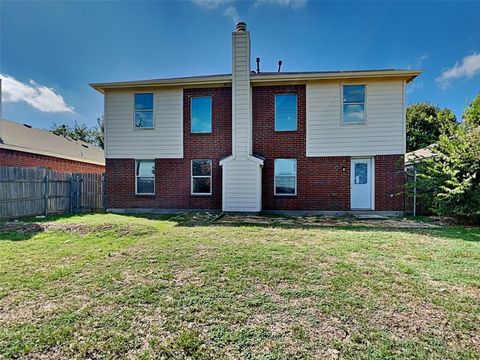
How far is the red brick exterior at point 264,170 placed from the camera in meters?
10.4

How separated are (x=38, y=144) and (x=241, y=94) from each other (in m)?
13.7

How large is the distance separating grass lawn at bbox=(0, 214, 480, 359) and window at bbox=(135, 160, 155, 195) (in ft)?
20.0

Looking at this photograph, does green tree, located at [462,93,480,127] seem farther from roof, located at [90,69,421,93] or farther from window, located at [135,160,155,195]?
window, located at [135,160,155,195]

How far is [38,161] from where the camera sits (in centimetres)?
1546

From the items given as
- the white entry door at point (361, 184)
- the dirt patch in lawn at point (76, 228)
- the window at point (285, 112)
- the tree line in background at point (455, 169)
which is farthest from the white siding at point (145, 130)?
the tree line in background at point (455, 169)

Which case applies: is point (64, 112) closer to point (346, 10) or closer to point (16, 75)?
point (16, 75)

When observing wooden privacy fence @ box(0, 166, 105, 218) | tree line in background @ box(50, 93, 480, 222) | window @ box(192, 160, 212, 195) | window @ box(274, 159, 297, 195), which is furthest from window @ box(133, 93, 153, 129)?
tree line in background @ box(50, 93, 480, 222)

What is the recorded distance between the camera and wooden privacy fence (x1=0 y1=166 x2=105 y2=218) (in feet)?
29.7

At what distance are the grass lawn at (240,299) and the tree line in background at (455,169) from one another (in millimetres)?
2956

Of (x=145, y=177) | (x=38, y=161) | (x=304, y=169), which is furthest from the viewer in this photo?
(x=38, y=161)

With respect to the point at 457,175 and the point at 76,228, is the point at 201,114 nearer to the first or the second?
the point at 76,228

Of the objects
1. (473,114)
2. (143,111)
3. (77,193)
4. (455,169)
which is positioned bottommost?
(77,193)

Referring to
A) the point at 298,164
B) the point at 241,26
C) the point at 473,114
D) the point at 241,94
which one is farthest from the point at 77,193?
the point at 473,114

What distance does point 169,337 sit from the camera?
92.7 inches
